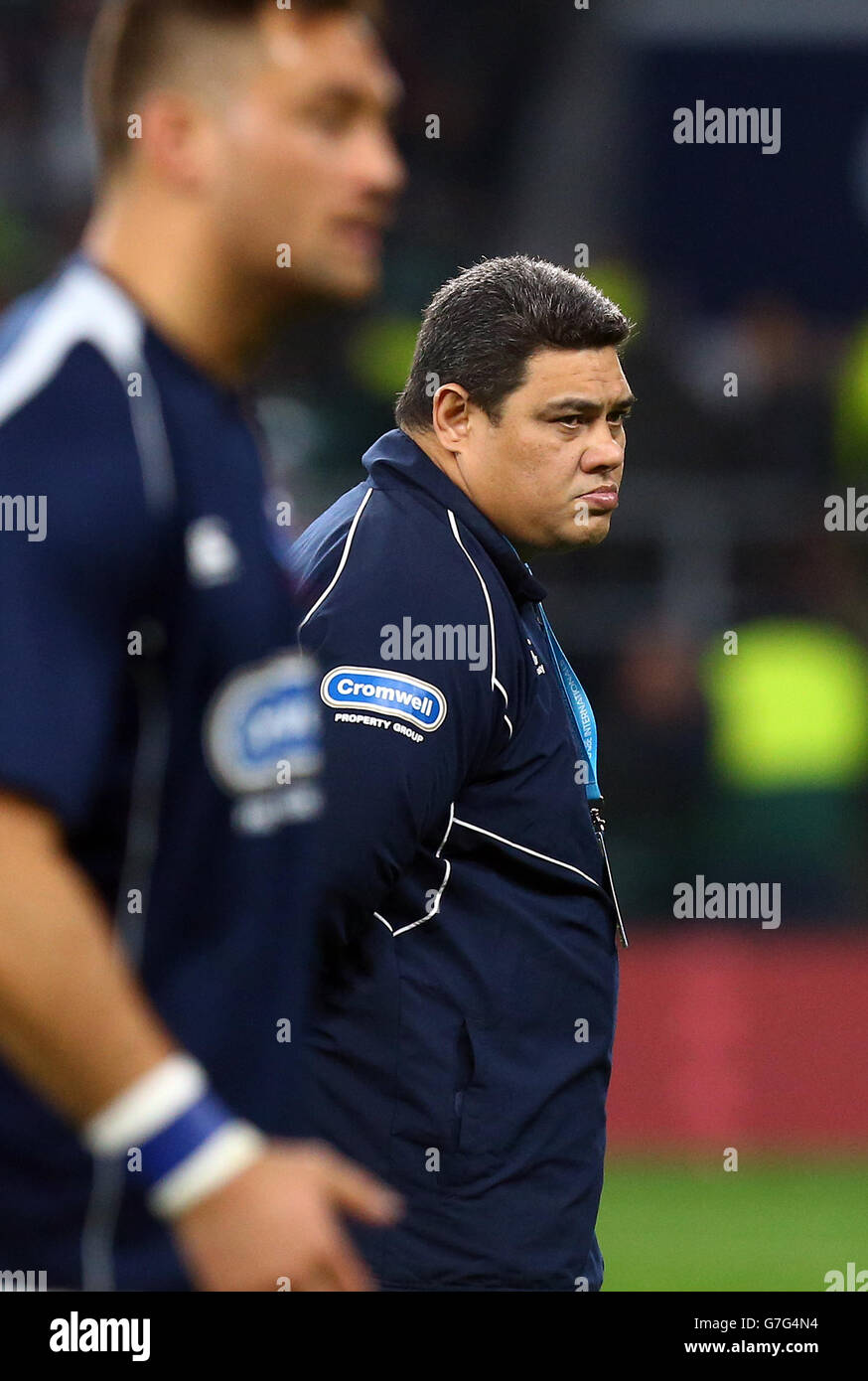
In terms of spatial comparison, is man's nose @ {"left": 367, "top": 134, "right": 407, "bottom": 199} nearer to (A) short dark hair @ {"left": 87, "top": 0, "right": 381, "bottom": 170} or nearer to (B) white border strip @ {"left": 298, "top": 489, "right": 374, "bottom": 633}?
(A) short dark hair @ {"left": 87, "top": 0, "right": 381, "bottom": 170}

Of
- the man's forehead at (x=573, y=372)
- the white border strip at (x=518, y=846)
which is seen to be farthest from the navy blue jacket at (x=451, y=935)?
the man's forehead at (x=573, y=372)

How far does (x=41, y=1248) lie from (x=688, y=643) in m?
8.19

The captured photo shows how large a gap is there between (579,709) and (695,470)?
743cm

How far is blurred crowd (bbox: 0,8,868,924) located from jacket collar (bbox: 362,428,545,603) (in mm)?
4978

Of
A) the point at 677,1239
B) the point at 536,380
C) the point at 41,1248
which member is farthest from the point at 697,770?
the point at 41,1248

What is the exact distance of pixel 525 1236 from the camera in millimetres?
2977

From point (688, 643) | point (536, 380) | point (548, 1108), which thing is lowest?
point (548, 1108)

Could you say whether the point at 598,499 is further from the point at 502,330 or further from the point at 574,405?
the point at 502,330

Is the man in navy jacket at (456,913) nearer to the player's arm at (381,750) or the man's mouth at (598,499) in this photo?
the player's arm at (381,750)

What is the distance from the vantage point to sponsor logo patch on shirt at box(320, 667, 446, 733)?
2.88m

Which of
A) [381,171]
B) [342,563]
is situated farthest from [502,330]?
[381,171]

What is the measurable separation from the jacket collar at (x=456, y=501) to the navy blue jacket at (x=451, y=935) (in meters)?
0.11

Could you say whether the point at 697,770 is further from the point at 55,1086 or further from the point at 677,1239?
the point at 55,1086

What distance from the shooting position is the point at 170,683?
157 cm
